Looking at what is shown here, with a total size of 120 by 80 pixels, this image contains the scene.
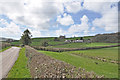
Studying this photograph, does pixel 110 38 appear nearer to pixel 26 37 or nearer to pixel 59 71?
pixel 26 37

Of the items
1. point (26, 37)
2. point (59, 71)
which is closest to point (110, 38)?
point (26, 37)

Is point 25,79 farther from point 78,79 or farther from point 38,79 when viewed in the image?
point 78,79

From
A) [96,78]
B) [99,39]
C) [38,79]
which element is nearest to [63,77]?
[96,78]

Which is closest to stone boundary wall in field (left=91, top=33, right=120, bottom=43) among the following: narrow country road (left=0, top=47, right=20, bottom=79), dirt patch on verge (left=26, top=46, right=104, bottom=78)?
dirt patch on verge (left=26, top=46, right=104, bottom=78)

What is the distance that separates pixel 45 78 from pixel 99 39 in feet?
238

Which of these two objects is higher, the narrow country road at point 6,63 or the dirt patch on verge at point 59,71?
the dirt patch on verge at point 59,71

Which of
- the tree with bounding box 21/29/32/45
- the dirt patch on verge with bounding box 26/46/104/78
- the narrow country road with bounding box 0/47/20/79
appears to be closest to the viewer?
the dirt patch on verge with bounding box 26/46/104/78

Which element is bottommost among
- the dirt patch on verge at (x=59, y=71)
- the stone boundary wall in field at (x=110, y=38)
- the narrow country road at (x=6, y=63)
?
the narrow country road at (x=6, y=63)

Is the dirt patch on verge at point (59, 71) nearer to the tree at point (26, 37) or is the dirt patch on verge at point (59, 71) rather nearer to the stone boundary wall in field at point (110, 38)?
the tree at point (26, 37)

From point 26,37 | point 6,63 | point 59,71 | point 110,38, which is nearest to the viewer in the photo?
point 59,71

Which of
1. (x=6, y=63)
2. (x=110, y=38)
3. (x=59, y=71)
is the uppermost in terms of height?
(x=110, y=38)

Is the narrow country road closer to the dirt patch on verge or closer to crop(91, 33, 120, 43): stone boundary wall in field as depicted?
the dirt patch on verge

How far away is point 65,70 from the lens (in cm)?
484

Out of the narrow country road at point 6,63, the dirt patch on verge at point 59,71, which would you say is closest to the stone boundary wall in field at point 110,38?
the dirt patch on verge at point 59,71
